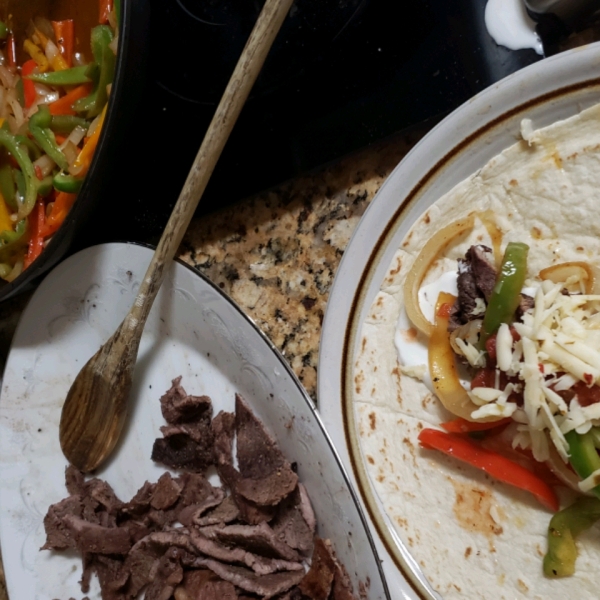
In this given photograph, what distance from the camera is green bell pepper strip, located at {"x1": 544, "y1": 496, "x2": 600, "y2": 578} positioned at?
1104 mm

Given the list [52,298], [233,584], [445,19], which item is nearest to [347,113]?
[445,19]

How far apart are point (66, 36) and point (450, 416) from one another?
→ 1415 mm

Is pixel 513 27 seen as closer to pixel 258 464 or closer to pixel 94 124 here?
pixel 94 124

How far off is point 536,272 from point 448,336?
0.25m

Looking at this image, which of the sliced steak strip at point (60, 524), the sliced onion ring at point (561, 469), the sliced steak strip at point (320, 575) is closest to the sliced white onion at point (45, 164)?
the sliced steak strip at point (60, 524)

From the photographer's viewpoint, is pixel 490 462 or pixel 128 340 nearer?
pixel 490 462

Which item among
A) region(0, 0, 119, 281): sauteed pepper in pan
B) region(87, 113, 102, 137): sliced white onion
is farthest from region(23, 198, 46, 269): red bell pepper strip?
region(87, 113, 102, 137): sliced white onion

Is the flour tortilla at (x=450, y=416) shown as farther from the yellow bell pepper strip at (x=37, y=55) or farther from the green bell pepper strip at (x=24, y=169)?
the yellow bell pepper strip at (x=37, y=55)

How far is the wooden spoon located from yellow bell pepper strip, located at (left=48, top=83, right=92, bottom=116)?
1.37ft

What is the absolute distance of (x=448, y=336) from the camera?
1241 mm

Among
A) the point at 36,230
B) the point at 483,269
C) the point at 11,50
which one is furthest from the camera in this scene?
the point at 11,50

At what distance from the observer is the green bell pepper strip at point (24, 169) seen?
4.40ft

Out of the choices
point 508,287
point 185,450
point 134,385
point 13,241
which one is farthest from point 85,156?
point 508,287

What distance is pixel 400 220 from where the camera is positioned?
1221mm
